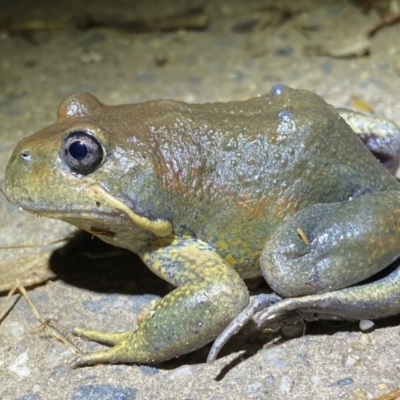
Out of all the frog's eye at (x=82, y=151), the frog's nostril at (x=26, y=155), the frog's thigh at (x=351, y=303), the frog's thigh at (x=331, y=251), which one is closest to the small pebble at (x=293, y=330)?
the frog's thigh at (x=351, y=303)

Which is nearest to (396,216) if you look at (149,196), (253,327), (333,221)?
(333,221)

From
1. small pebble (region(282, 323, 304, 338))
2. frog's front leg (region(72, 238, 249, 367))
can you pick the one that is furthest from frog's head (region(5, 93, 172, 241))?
small pebble (region(282, 323, 304, 338))

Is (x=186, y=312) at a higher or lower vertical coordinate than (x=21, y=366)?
higher

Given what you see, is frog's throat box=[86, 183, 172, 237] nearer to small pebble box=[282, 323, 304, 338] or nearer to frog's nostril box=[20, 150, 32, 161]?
frog's nostril box=[20, 150, 32, 161]

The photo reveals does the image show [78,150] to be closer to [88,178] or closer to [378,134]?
[88,178]

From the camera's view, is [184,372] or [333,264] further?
[184,372]

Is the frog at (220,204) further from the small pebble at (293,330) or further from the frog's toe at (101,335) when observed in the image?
the small pebble at (293,330)

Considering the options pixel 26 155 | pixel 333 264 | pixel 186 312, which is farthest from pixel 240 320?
pixel 26 155

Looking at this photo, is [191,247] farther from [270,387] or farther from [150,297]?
[270,387]
